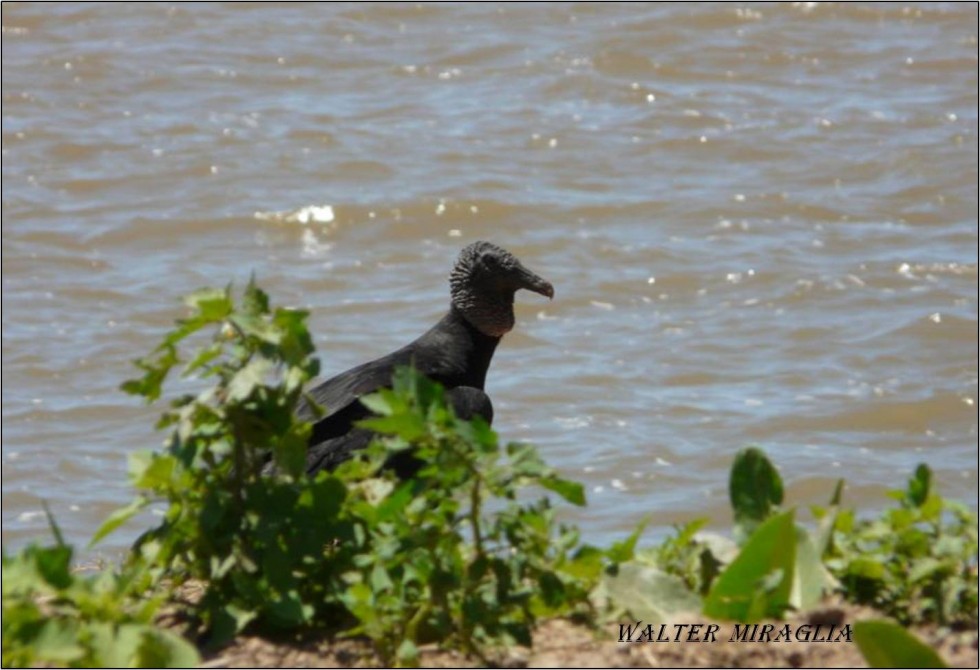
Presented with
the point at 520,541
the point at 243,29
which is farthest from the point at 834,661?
the point at 243,29

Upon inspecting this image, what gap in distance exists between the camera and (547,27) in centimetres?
1359

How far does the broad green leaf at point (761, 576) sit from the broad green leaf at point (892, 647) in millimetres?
269

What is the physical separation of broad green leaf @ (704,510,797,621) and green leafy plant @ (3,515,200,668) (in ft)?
3.31

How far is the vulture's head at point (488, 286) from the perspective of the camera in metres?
6.04

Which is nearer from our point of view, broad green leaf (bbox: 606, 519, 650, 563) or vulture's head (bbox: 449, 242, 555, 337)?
broad green leaf (bbox: 606, 519, 650, 563)

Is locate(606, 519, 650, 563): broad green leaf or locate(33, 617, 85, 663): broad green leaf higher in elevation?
locate(33, 617, 85, 663): broad green leaf

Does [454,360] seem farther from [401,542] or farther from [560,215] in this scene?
[560,215]

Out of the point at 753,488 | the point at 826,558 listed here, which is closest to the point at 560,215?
the point at 753,488

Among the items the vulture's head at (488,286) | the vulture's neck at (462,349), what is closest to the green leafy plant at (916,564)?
the vulture's neck at (462,349)

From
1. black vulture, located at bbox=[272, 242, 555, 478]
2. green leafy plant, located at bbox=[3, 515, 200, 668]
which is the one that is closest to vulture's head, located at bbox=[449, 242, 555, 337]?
black vulture, located at bbox=[272, 242, 555, 478]

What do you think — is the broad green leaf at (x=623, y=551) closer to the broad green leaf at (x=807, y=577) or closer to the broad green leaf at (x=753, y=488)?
the broad green leaf at (x=753, y=488)

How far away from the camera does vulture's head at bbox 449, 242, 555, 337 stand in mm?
6035

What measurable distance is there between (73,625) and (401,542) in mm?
632

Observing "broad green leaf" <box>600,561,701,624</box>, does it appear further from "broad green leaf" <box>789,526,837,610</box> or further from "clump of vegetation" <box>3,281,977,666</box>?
"broad green leaf" <box>789,526,837,610</box>
